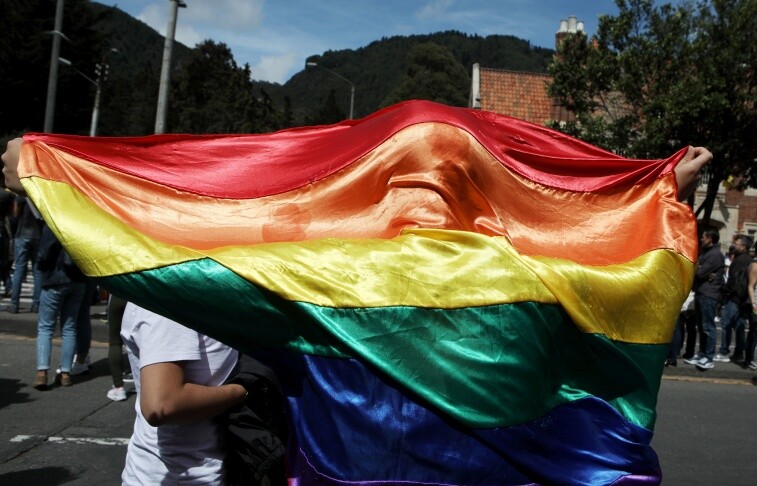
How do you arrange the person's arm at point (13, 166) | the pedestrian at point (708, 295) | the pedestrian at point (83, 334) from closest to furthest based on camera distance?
1. the person's arm at point (13, 166)
2. the pedestrian at point (83, 334)
3. the pedestrian at point (708, 295)

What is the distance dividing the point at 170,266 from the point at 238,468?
73 centimetres

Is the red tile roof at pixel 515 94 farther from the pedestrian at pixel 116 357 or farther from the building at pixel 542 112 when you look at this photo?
the pedestrian at pixel 116 357

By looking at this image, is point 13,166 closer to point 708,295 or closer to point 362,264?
point 362,264

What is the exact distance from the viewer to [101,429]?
20.5 feet

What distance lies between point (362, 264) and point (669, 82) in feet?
52.6

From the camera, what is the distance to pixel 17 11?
4284 cm

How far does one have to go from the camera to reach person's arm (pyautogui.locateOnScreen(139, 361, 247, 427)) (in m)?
2.21

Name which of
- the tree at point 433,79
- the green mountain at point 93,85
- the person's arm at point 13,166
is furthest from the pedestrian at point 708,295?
the tree at point 433,79

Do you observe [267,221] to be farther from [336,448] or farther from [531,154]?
[531,154]

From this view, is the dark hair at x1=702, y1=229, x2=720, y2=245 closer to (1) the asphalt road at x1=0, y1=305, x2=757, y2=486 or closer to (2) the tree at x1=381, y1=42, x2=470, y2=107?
(1) the asphalt road at x1=0, y1=305, x2=757, y2=486

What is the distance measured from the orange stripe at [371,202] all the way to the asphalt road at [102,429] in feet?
11.3

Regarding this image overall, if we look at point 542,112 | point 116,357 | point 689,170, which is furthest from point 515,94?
point 689,170

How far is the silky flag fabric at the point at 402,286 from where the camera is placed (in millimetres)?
2119

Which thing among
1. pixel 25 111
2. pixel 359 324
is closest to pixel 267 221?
pixel 359 324
